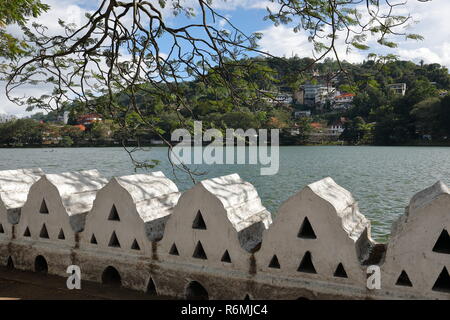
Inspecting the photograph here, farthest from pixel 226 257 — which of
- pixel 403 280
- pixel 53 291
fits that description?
pixel 53 291

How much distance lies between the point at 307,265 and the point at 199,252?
1061mm

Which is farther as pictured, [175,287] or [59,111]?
[59,111]

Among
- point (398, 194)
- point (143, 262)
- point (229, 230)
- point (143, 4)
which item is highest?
point (143, 4)

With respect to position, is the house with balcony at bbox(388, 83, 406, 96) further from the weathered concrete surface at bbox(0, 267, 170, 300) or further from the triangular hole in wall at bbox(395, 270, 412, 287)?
the weathered concrete surface at bbox(0, 267, 170, 300)

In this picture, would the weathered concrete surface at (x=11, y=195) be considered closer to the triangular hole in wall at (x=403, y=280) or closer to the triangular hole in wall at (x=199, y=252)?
the triangular hole in wall at (x=199, y=252)

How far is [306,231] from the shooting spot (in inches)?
148

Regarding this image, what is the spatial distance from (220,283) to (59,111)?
4.57m

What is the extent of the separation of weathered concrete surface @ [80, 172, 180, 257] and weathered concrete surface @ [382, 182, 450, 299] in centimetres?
226

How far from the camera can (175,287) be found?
398cm

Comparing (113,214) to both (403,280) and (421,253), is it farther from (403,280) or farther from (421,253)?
(421,253)

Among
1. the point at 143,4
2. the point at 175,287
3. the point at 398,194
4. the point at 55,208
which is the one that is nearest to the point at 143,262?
the point at 175,287

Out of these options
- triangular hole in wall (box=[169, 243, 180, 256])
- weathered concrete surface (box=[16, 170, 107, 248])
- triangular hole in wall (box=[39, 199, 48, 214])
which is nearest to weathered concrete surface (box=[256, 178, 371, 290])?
triangular hole in wall (box=[169, 243, 180, 256])

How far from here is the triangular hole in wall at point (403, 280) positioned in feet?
10.8
